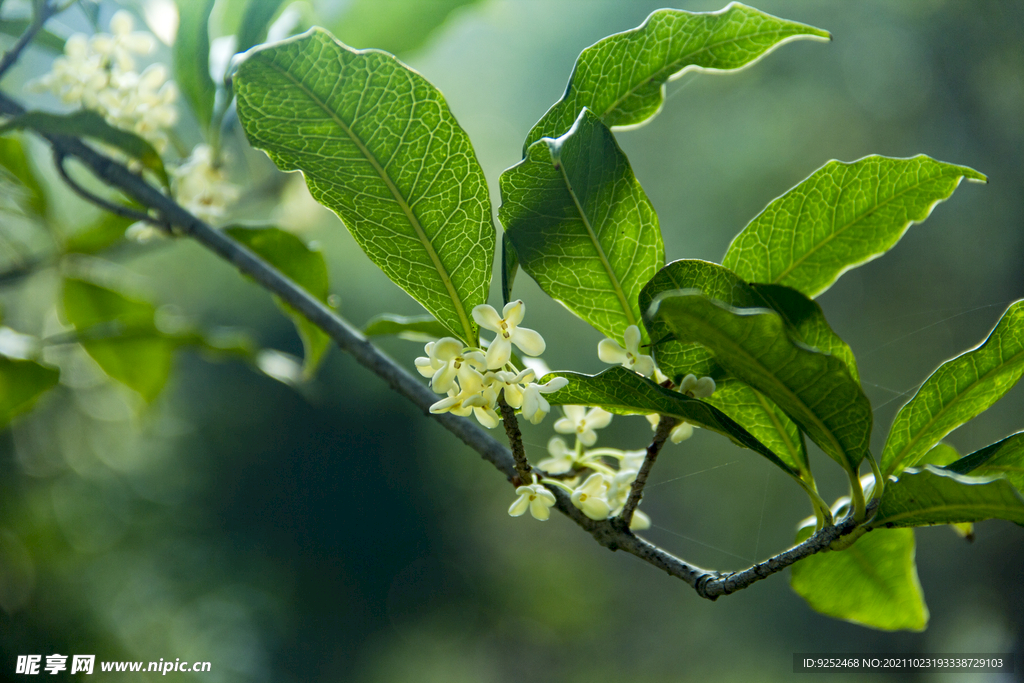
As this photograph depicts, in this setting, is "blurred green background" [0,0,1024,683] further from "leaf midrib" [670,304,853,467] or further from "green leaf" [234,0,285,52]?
"leaf midrib" [670,304,853,467]

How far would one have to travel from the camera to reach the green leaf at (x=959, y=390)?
436mm

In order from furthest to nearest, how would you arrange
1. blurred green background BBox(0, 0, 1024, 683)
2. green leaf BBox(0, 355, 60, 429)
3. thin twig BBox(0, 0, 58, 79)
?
blurred green background BBox(0, 0, 1024, 683), green leaf BBox(0, 355, 60, 429), thin twig BBox(0, 0, 58, 79)

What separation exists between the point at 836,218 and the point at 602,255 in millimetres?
183

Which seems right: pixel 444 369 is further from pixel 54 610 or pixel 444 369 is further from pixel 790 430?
pixel 54 610

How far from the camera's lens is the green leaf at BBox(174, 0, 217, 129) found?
80 cm

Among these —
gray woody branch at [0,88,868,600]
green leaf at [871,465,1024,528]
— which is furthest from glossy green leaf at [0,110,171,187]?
green leaf at [871,465,1024,528]

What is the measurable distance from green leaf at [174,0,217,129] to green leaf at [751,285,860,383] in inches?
29.7

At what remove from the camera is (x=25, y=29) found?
829mm

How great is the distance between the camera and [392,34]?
91cm

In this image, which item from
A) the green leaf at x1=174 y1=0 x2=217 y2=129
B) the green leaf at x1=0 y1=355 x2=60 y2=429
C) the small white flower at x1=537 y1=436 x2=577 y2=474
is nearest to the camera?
the small white flower at x1=537 y1=436 x2=577 y2=474

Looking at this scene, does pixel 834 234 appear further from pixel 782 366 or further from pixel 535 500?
pixel 535 500

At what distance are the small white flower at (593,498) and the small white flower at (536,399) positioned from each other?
0.10 metres

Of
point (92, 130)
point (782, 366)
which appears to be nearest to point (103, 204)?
point (92, 130)

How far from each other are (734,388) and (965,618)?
2332 mm
